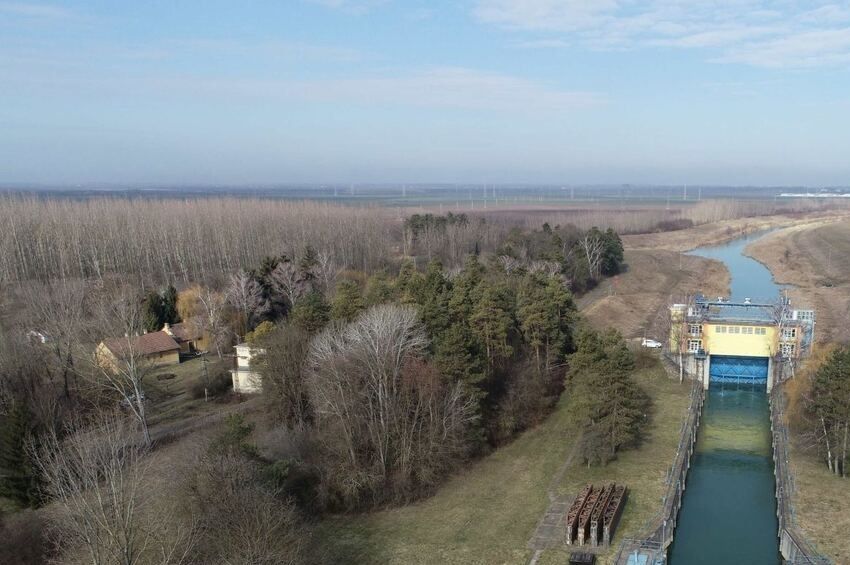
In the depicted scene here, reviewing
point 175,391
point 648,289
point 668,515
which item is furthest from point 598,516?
point 648,289

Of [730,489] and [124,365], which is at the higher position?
[124,365]

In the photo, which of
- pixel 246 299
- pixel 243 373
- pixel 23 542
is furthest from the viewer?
pixel 246 299

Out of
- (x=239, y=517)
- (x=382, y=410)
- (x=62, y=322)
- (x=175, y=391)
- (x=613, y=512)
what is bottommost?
(x=175, y=391)

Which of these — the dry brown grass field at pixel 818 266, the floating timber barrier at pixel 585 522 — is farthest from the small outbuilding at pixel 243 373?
the dry brown grass field at pixel 818 266

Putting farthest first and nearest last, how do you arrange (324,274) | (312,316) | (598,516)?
(324,274), (312,316), (598,516)

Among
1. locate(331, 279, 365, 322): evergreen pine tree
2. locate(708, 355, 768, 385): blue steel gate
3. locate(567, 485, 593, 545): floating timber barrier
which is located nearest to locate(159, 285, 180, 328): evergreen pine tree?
locate(331, 279, 365, 322): evergreen pine tree

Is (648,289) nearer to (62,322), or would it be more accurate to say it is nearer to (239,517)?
(62,322)

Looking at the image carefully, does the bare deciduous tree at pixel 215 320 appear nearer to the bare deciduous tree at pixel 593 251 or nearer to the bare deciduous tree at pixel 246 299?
the bare deciduous tree at pixel 246 299
